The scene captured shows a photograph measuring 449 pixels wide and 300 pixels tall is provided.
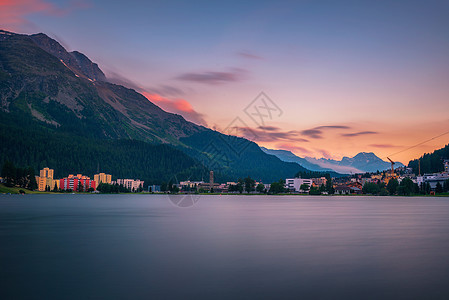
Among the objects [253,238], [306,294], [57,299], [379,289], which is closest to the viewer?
[57,299]

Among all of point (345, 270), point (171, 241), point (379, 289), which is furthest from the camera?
point (171, 241)

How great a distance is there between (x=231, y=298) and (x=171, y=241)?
2316 cm

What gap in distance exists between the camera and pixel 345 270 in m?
26.4

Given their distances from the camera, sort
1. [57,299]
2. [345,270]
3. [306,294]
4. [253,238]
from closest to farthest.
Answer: [57,299]
[306,294]
[345,270]
[253,238]

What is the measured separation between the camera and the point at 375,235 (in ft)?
159

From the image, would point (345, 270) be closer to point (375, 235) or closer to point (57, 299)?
point (57, 299)

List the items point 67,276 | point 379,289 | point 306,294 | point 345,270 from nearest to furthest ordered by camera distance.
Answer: point 306,294 < point 379,289 < point 67,276 < point 345,270

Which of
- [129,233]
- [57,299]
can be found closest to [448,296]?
[57,299]

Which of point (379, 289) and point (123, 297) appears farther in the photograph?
point (379, 289)

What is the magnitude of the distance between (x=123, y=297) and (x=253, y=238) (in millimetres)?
26494

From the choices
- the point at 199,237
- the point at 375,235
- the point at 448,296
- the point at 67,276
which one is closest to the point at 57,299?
the point at 67,276

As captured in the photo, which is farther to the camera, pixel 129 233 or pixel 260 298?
pixel 129 233

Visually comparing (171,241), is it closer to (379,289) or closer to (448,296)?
(379,289)

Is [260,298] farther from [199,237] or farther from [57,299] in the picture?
[199,237]
